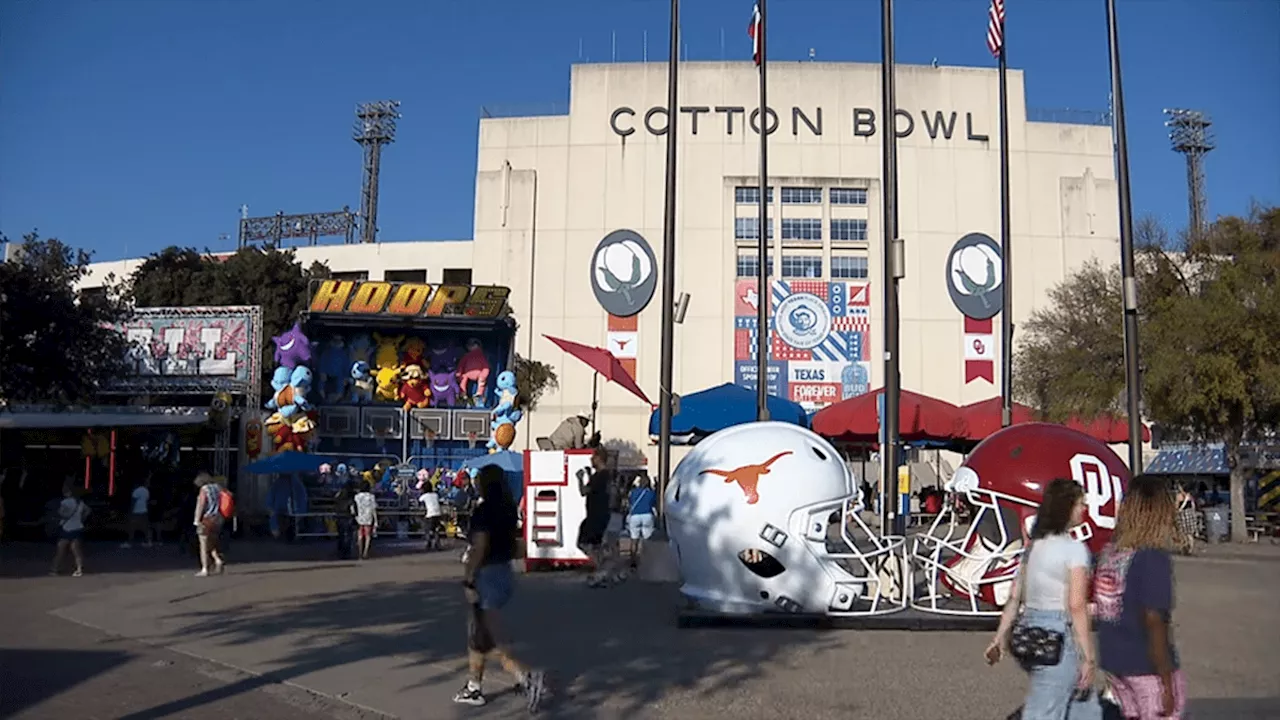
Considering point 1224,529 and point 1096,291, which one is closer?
point 1224,529

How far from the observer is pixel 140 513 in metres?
24.5

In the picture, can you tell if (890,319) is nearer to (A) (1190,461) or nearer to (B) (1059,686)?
(B) (1059,686)

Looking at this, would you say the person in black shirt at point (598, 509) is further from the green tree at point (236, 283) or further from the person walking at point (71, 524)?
the green tree at point (236, 283)

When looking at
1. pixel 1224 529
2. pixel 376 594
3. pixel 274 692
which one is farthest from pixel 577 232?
pixel 274 692

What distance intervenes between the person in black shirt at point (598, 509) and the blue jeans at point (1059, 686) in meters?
10.4

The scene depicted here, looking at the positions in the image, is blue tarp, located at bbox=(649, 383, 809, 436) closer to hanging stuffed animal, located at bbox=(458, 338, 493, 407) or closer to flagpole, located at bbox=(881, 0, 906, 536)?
hanging stuffed animal, located at bbox=(458, 338, 493, 407)

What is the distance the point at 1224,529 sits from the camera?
27.9 metres

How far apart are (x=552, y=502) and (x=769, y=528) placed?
23.6ft

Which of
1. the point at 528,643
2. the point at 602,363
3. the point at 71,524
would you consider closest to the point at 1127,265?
the point at 528,643

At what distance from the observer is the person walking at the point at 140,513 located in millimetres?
24250

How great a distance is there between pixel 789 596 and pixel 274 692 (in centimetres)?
522

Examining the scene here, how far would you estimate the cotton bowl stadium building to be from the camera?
4250 cm

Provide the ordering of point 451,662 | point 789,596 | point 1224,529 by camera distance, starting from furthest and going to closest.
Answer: point 1224,529 < point 789,596 < point 451,662

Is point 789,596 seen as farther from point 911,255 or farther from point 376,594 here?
point 911,255
